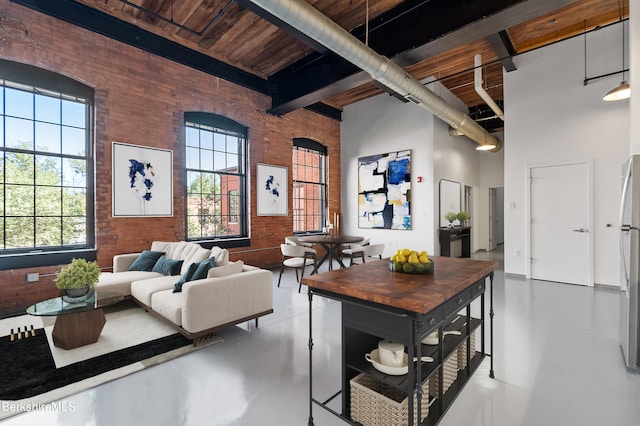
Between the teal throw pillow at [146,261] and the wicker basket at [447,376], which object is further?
the teal throw pillow at [146,261]

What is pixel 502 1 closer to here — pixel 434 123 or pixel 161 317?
pixel 434 123

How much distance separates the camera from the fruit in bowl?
2074 mm

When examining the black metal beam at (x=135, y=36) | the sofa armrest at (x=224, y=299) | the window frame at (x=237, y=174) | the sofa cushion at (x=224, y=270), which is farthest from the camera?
the window frame at (x=237, y=174)

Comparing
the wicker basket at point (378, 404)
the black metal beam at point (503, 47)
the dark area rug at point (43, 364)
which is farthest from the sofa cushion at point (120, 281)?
the black metal beam at point (503, 47)

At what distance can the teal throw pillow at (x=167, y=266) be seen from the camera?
4.29 m

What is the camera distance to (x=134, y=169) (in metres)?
4.95

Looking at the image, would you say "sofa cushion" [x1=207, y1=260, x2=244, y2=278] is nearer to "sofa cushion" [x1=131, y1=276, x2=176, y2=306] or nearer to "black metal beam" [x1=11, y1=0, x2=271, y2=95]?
"sofa cushion" [x1=131, y1=276, x2=176, y2=306]

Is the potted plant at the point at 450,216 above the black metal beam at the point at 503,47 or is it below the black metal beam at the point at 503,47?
below

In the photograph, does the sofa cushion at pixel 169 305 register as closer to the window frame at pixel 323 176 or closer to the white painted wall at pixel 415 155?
the window frame at pixel 323 176

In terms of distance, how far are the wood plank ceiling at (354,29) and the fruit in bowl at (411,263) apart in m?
3.24

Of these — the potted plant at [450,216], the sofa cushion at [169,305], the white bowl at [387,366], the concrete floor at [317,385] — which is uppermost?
the potted plant at [450,216]

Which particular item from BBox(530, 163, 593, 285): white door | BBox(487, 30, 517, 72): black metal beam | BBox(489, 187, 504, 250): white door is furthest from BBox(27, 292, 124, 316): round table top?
BBox(489, 187, 504, 250): white door

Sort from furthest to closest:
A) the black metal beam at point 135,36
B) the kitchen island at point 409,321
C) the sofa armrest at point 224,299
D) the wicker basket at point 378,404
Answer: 1. the black metal beam at point 135,36
2. the sofa armrest at point 224,299
3. the wicker basket at point 378,404
4. the kitchen island at point 409,321

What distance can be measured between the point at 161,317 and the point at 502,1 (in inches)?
208
